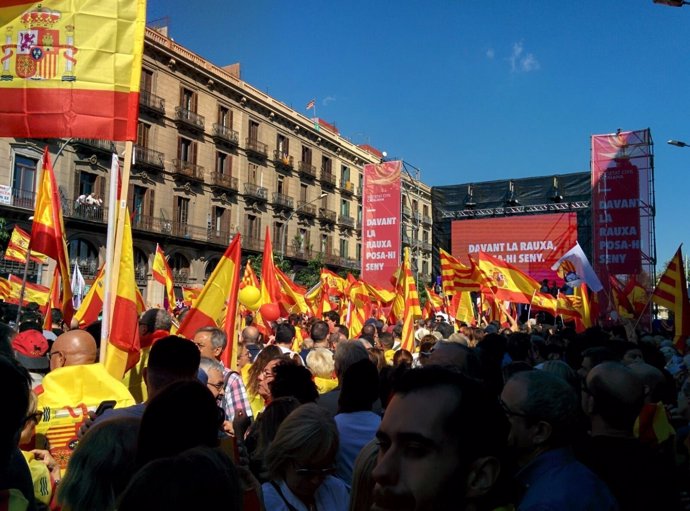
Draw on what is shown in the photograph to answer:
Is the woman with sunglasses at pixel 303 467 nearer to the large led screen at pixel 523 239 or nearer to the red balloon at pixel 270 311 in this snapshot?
the red balloon at pixel 270 311

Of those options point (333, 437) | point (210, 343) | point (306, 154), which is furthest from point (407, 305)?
point (306, 154)

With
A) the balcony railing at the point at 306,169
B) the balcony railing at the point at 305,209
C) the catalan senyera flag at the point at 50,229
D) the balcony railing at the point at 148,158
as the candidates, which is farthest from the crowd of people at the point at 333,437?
the balcony railing at the point at 306,169

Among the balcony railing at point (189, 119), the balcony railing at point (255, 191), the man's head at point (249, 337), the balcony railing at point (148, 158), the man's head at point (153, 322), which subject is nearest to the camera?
the man's head at point (153, 322)

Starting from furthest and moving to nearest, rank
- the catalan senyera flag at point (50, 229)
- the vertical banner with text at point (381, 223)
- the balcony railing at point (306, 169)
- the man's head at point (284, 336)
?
the balcony railing at point (306, 169) → the vertical banner with text at point (381, 223) → the man's head at point (284, 336) → the catalan senyera flag at point (50, 229)

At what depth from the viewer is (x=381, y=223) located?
21578 millimetres

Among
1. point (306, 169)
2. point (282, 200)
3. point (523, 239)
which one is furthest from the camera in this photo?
point (306, 169)

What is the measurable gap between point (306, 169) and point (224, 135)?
881 cm

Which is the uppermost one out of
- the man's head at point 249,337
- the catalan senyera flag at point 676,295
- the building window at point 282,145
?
the building window at point 282,145

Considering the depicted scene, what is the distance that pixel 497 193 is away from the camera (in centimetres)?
3397

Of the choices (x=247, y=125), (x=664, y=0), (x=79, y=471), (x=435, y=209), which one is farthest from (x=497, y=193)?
(x=79, y=471)

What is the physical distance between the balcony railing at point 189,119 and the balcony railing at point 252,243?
304 inches

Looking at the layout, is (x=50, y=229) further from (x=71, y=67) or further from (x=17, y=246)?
(x=17, y=246)

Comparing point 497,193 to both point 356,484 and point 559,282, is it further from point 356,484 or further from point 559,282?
point 356,484

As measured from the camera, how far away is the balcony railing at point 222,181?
3644 centimetres
